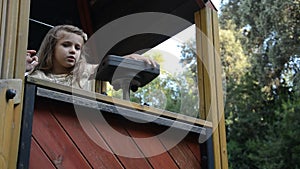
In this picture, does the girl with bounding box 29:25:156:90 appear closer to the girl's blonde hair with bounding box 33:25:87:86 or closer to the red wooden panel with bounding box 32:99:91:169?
the girl's blonde hair with bounding box 33:25:87:86

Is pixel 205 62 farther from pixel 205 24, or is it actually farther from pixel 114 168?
pixel 114 168

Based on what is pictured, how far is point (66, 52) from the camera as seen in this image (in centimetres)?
219

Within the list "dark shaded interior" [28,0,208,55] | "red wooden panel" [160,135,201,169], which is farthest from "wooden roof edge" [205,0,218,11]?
"red wooden panel" [160,135,201,169]

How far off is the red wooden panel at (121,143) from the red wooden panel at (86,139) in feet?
0.10

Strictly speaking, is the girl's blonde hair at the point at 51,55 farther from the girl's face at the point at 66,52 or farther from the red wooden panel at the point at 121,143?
the red wooden panel at the point at 121,143

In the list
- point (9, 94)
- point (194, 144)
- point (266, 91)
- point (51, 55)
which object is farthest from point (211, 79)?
point (266, 91)

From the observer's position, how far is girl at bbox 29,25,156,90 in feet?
6.98

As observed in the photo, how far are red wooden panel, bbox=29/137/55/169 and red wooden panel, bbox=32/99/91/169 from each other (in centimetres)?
2

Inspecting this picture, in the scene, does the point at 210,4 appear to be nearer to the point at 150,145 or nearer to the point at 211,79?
the point at 211,79

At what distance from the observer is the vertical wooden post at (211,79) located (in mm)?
2109

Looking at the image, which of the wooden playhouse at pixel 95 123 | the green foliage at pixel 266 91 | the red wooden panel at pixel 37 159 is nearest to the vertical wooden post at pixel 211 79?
the wooden playhouse at pixel 95 123

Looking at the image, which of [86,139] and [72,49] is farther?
[72,49]

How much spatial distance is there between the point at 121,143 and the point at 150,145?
0.50 feet

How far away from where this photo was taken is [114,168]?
5.57 ft
